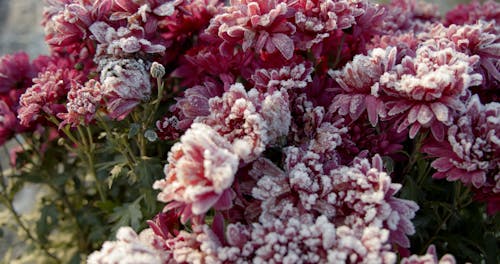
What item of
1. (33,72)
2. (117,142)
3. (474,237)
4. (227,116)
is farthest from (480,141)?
(33,72)

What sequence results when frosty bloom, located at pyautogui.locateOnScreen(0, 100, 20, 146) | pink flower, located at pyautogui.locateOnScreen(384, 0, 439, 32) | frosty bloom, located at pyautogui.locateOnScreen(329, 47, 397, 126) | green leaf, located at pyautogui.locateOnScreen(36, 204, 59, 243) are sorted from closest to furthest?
frosty bloom, located at pyautogui.locateOnScreen(329, 47, 397, 126), frosty bloom, located at pyautogui.locateOnScreen(0, 100, 20, 146), green leaf, located at pyautogui.locateOnScreen(36, 204, 59, 243), pink flower, located at pyautogui.locateOnScreen(384, 0, 439, 32)

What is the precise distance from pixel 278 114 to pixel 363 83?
0.82 feet

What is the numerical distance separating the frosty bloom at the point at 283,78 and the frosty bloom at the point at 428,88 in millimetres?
209

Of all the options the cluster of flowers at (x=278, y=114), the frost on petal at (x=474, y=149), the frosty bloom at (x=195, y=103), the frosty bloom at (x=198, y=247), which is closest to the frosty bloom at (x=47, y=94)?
the cluster of flowers at (x=278, y=114)

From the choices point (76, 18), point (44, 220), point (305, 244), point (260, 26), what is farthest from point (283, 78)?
point (44, 220)

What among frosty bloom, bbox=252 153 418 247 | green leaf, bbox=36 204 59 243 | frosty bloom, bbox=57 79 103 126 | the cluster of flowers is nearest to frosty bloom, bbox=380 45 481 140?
the cluster of flowers

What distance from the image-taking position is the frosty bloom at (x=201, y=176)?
1037mm

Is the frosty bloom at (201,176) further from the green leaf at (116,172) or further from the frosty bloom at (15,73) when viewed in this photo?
the frosty bloom at (15,73)

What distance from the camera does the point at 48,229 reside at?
6.29 feet

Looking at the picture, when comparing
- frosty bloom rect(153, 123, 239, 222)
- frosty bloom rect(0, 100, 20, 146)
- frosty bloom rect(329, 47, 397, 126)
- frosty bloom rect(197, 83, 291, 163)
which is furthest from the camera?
frosty bloom rect(0, 100, 20, 146)

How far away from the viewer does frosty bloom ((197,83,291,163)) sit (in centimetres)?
118

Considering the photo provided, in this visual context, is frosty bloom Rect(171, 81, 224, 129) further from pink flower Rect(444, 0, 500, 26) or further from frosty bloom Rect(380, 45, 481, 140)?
pink flower Rect(444, 0, 500, 26)

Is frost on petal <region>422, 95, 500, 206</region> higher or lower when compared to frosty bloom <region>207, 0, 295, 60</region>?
lower

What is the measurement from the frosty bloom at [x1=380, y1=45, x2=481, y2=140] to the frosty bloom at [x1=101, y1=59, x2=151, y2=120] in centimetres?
61
